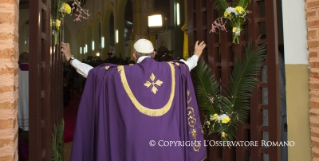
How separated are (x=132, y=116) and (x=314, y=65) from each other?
5.75 ft

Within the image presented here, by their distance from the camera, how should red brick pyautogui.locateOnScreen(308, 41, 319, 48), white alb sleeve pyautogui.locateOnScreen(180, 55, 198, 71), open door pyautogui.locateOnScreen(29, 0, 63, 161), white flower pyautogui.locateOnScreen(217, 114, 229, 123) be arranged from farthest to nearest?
1. white alb sleeve pyautogui.locateOnScreen(180, 55, 198, 71)
2. white flower pyautogui.locateOnScreen(217, 114, 229, 123)
3. red brick pyautogui.locateOnScreen(308, 41, 319, 48)
4. open door pyautogui.locateOnScreen(29, 0, 63, 161)

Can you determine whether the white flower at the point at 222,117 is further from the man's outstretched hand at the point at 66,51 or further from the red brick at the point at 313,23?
the man's outstretched hand at the point at 66,51

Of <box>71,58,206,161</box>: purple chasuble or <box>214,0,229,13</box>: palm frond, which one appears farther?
<box>214,0,229,13</box>: palm frond

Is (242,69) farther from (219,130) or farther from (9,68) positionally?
(9,68)

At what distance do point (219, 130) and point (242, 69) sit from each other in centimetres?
70

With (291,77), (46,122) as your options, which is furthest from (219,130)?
(46,122)

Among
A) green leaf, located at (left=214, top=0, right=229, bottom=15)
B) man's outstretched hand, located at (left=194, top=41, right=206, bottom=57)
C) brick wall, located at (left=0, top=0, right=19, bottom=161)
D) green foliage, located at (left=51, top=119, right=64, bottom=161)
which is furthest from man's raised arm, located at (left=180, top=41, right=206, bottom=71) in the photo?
brick wall, located at (left=0, top=0, right=19, bottom=161)

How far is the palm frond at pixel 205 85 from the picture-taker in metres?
3.48

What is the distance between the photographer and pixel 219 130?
3352 mm

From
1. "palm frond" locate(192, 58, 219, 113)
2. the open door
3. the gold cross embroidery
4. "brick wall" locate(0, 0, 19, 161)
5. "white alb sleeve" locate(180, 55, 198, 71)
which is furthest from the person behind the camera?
"palm frond" locate(192, 58, 219, 113)

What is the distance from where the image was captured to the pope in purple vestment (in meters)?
2.92

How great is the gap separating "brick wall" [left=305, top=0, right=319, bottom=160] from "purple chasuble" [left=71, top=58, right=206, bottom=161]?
3.75 feet

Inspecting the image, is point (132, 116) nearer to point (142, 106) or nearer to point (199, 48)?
point (142, 106)

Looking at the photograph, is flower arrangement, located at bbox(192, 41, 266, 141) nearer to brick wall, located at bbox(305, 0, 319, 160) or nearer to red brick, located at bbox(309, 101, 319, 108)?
brick wall, located at bbox(305, 0, 319, 160)
